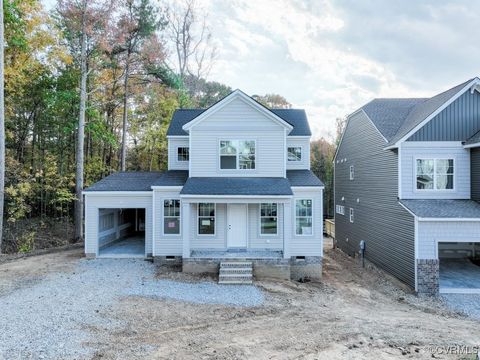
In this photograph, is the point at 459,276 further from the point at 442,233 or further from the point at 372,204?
the point at 372,204

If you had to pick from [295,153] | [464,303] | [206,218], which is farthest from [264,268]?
[464,303]

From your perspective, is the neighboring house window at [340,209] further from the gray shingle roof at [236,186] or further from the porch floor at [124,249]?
the porch floor at [124,249]

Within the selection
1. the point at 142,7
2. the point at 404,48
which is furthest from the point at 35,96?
the point at 404,48

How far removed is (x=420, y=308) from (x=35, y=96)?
78.5 feet

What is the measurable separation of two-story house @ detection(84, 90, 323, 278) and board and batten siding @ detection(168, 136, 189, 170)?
144 centimetres

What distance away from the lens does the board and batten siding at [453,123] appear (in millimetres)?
11383

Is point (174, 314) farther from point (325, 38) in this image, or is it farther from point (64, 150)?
point (64, 150)

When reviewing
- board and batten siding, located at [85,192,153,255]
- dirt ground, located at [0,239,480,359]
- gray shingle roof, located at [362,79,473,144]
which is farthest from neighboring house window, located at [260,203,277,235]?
gray shingle roof, located at [362,79,473,144]

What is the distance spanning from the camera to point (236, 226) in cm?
1209

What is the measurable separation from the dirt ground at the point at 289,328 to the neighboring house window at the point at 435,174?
4.39 metres

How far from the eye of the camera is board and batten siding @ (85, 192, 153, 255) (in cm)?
1267

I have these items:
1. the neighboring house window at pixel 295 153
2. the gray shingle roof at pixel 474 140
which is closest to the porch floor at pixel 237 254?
the neighboring house window at pixel 295 153

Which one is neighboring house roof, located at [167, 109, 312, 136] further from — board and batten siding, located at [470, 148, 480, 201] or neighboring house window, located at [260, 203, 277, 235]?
board and batten siding, located at [470, 148, 480, 201]

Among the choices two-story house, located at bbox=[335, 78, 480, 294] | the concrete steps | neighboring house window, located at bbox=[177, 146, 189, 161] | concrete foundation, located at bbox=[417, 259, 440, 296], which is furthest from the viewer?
neighboring house window, located at bbox=[177, 146, 189, 161]
